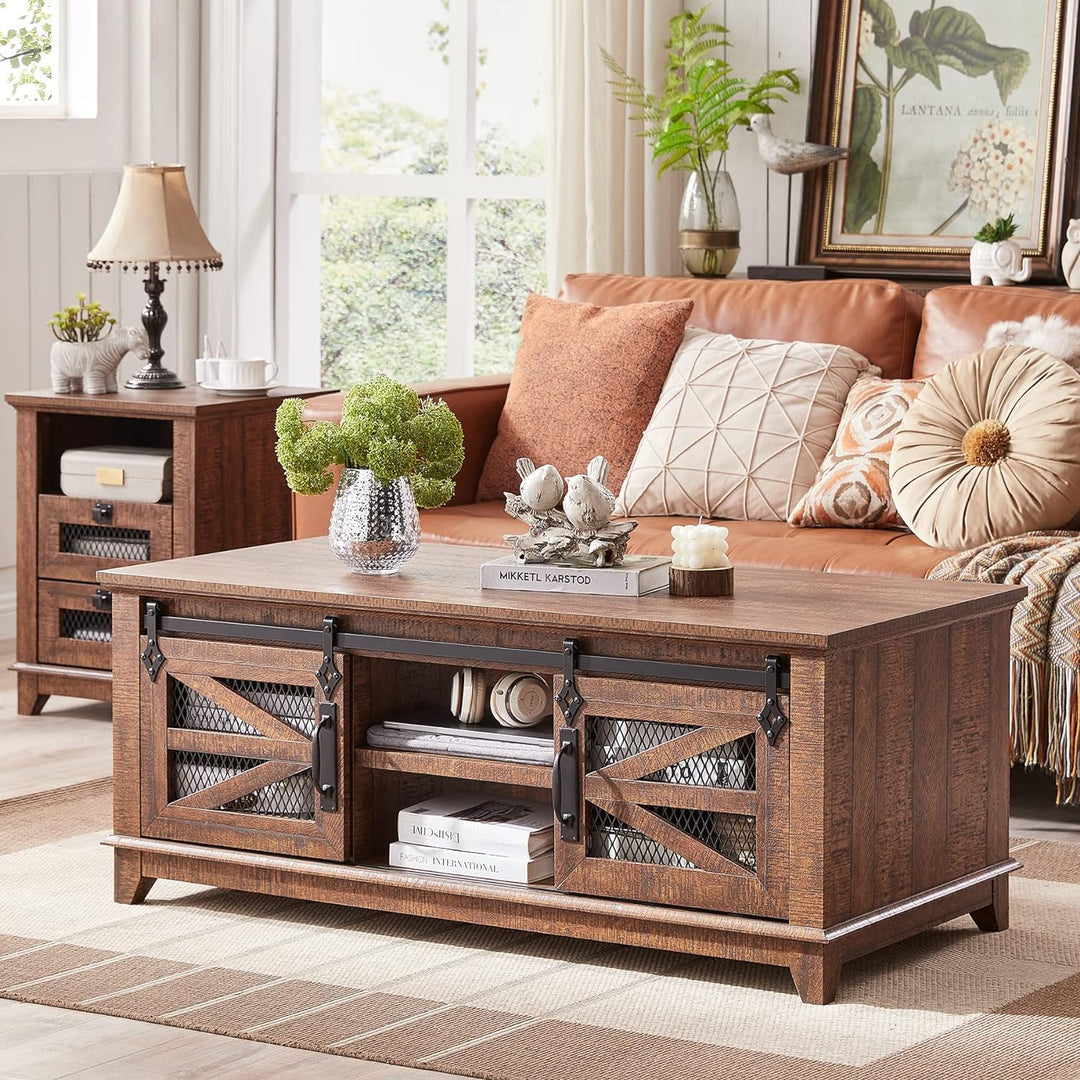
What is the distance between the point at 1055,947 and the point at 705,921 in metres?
0.52

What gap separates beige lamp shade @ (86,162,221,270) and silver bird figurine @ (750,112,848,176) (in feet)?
4.33

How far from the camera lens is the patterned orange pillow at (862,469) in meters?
3.71

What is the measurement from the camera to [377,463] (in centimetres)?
280

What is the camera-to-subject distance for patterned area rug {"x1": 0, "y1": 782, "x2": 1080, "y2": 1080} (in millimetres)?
2260

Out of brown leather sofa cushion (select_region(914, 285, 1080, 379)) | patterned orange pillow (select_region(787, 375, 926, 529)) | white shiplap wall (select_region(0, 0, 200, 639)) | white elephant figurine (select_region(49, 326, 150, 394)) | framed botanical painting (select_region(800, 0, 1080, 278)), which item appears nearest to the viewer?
patterned orange pillow (select_region(787, 375, 926, 529))

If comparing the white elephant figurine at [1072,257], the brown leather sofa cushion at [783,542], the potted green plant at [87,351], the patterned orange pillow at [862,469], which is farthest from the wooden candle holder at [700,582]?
the potted green plant at [87,351]

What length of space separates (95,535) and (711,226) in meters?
1.55

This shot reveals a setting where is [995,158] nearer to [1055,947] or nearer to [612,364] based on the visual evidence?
[612,364]

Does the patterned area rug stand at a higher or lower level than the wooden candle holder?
lower

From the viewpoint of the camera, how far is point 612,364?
4098 millimetres

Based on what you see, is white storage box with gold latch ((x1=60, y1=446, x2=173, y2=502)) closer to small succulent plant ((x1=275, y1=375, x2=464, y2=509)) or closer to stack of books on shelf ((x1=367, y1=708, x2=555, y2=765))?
small succulent plant ((x1=275, y1=375, x2=464, y2=509))

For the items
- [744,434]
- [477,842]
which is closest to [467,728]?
[477,842]

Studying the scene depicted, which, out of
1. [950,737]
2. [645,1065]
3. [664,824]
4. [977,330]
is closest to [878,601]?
[950,737]

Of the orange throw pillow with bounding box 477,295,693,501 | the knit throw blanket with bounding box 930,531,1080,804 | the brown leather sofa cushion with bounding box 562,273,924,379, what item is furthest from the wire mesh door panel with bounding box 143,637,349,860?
the brown leather sofa cushion with bounding box 562,273,924,379
